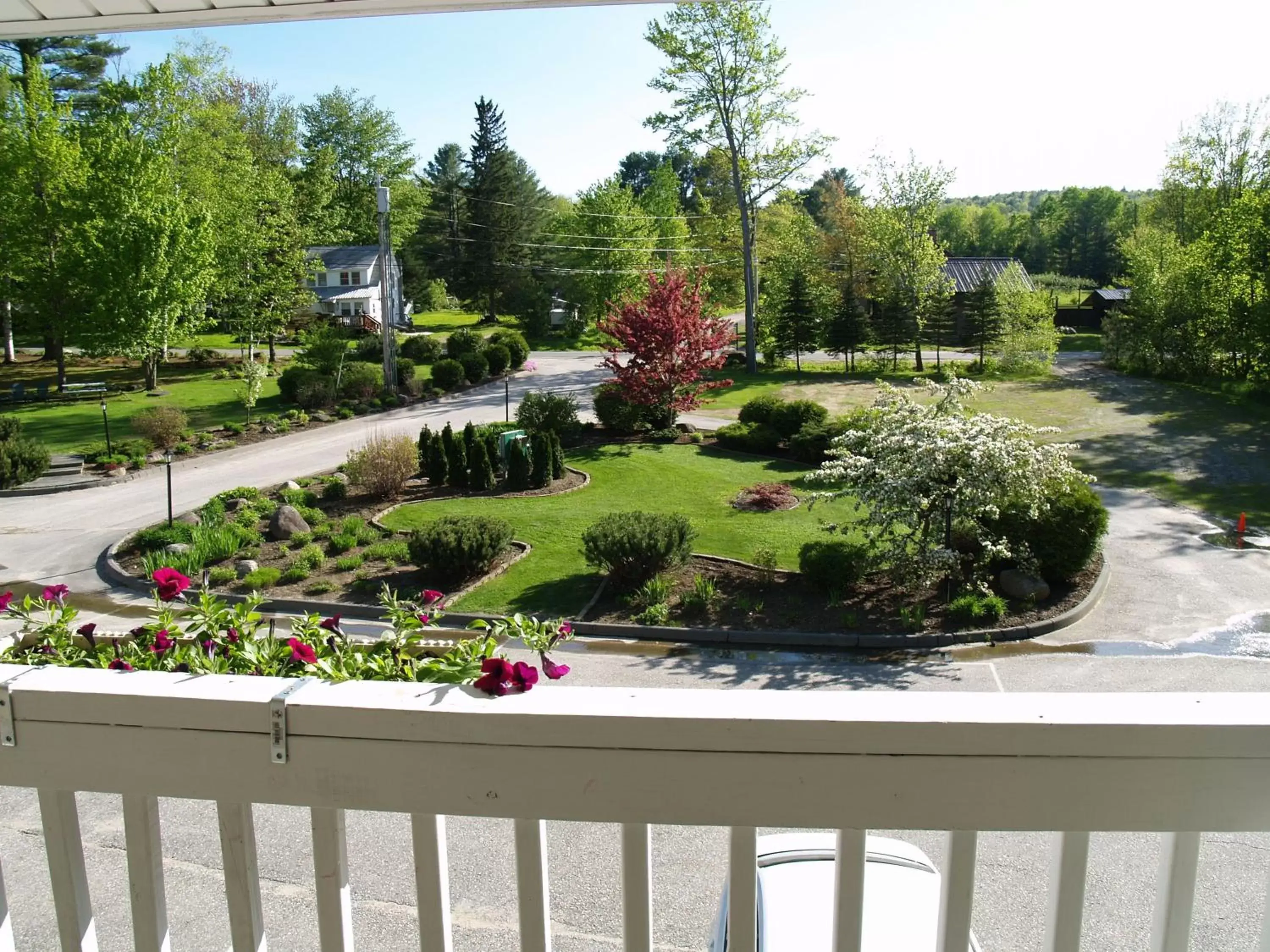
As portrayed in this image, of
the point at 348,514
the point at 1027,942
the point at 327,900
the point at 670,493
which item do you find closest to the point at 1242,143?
the point at 670,493

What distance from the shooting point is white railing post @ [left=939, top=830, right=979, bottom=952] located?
4.09 feet

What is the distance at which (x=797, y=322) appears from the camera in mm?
37719

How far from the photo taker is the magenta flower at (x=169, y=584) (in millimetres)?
2188

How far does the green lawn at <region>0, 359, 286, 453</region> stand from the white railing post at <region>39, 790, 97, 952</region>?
2314 cm

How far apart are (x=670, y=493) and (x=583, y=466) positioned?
2853 mm

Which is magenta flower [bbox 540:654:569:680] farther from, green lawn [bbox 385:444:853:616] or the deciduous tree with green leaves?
the deciduous tree with green leaves

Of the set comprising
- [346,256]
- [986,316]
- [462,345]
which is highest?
[346,256]

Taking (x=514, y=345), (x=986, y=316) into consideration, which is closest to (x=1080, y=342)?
(x=986, y=316)

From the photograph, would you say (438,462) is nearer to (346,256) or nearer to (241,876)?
(241,876)

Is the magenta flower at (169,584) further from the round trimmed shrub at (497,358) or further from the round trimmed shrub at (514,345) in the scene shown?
the round trimmed shrub at (514,345)

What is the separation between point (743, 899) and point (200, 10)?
194 centimetres

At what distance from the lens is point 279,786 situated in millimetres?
1311

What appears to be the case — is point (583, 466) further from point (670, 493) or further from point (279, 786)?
point (279, 786)

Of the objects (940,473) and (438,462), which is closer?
(940,473)
